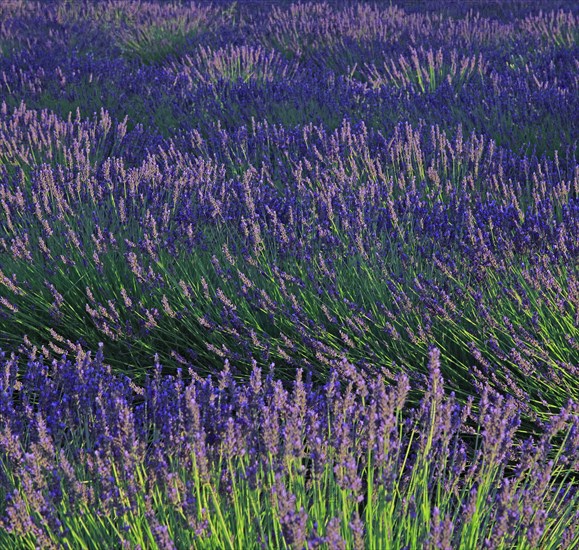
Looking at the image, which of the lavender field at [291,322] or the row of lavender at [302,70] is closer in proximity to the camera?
the lavender field at [291,322]

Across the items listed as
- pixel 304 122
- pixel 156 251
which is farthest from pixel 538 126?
pixel 156 251

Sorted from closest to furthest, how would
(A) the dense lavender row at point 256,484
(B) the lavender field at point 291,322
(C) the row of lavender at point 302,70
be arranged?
1. (A) the dense lavender row at point 256,484
2. (B) the lavender field at point 291,322
3. (C) the row of lavender at point 302,70

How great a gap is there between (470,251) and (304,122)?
2606 millimetres

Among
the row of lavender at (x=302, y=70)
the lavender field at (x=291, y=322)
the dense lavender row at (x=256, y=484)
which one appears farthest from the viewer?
the row of lavender at (x=302, y=70)

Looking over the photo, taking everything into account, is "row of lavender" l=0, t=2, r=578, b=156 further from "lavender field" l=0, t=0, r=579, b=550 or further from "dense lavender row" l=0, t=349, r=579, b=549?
"dense lavender row" l=0, t=349, r=579, b=549

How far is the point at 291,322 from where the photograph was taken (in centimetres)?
241

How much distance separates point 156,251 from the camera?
2762mm

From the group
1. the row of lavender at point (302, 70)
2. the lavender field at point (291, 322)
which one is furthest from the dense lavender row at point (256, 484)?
the row of lavender at point (302, 70)

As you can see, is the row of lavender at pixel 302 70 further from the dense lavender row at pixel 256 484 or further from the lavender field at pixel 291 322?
the dense lavender row at pixel 256 484

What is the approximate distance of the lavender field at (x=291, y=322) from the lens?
4.64 ft

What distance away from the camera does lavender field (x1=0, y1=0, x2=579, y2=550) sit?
1413 mm

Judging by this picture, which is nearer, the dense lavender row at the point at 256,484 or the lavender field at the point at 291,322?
the dense lavender row at the point at 256,484

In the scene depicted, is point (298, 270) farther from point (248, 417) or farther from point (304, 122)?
point (304, 122)

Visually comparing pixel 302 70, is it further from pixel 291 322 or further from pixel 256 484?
pixel 256 484
